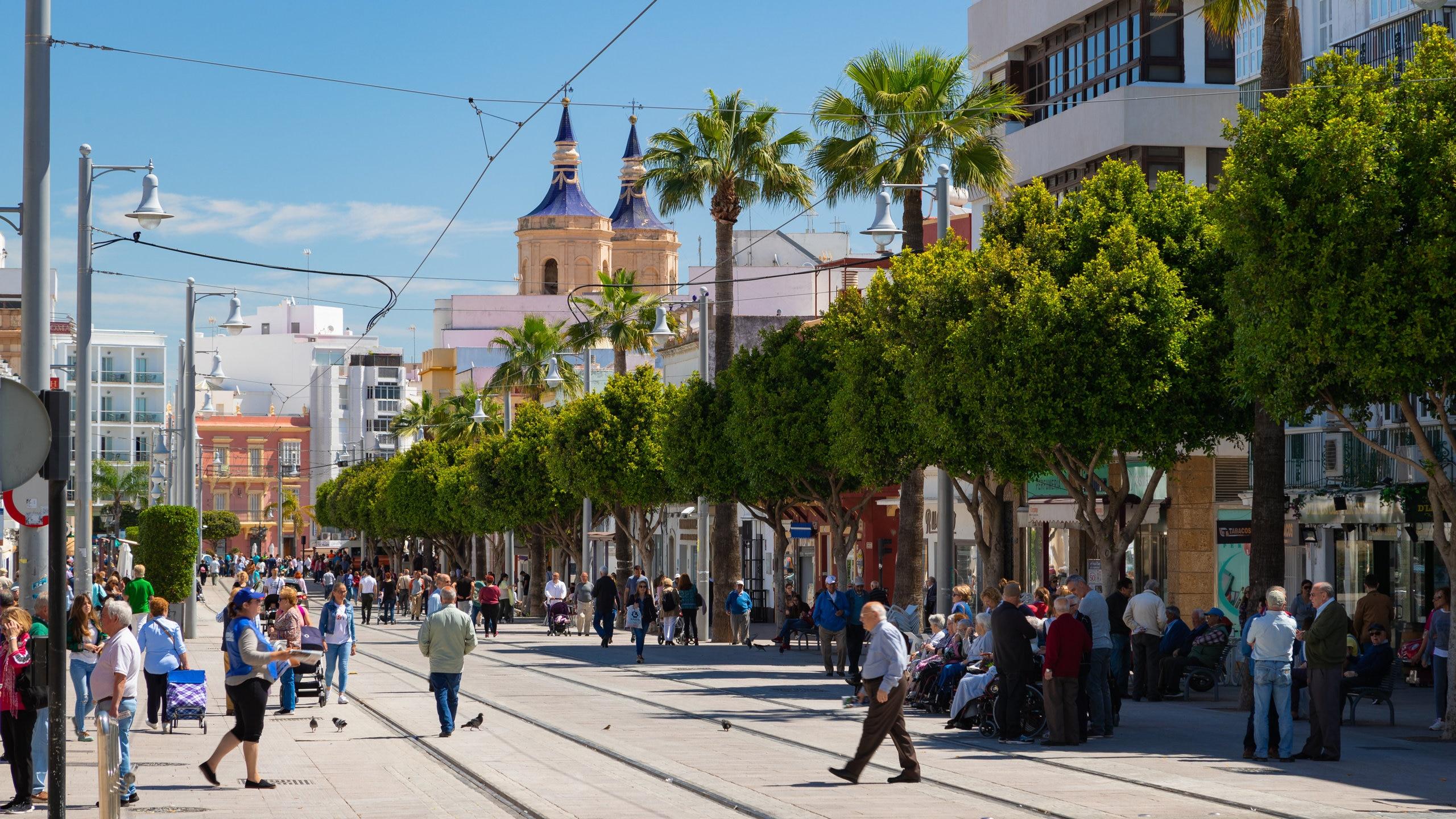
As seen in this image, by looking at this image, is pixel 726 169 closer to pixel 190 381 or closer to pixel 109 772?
pixel 190 381

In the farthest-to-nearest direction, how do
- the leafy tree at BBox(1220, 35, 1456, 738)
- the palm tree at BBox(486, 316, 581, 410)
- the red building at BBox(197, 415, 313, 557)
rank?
1. the red building at BBox(197, 415, 313, 557)
2. the palm tree at BBox(486, 316, 581, 410)
3. the leafy tree at BBox(1220, 35, 1456, 738)

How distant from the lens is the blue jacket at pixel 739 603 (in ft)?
132

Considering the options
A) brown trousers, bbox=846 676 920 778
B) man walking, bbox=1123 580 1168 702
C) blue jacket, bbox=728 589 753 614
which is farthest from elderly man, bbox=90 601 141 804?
blue jacket, bbox=728 589 753 614

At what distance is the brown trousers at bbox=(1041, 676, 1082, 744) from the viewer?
18.6 metres

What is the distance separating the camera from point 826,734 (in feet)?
65.2

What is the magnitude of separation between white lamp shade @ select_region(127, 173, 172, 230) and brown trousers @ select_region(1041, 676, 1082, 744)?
12.8m

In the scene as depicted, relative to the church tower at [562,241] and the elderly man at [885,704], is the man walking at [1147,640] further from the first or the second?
the church tower at [562,241]

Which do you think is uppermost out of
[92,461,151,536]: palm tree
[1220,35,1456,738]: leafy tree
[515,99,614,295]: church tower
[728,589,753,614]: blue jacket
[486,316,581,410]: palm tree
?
[515,99,614,295]: church tower

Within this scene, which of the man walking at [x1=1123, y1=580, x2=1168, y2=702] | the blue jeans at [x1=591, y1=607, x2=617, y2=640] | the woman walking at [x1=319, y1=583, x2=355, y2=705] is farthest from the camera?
the blue jeans at [x1=591, y1=607, x2=617, y2=640]

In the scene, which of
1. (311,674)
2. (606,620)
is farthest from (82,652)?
(606,620)

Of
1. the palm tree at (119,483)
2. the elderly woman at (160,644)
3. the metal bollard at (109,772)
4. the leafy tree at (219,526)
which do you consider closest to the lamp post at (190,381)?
the elderly woman at (160,644)

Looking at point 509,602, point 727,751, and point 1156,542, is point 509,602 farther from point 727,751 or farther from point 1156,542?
point 727,751

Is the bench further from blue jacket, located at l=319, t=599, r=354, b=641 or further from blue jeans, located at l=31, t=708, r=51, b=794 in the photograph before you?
blue jeans, located at l=31, t=708, r=51, b=794

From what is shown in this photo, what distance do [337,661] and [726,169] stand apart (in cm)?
1969
